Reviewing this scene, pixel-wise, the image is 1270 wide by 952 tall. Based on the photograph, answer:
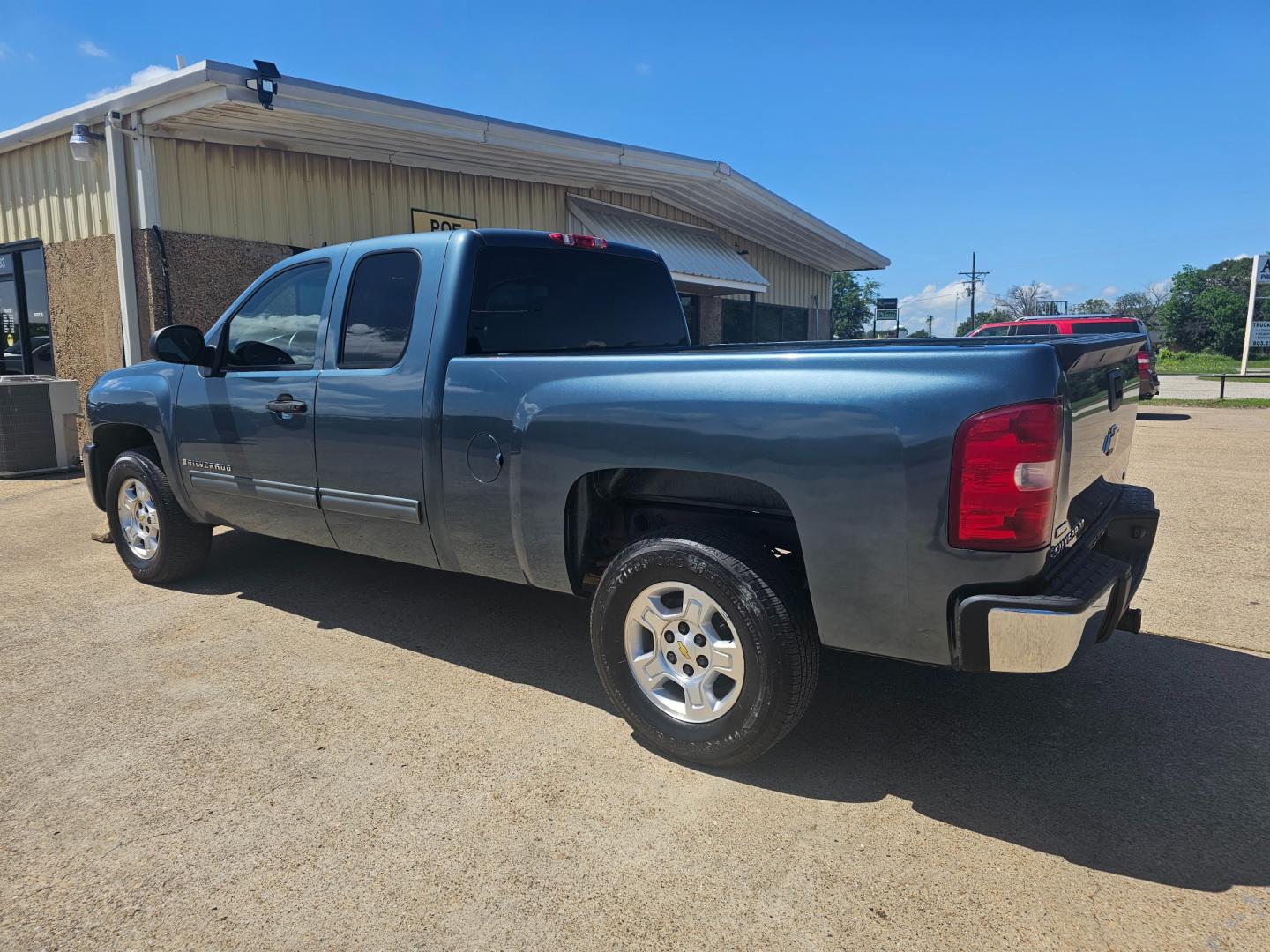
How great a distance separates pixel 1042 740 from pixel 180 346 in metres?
Answer: 4.49

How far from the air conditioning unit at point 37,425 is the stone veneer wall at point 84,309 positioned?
0.18 metres

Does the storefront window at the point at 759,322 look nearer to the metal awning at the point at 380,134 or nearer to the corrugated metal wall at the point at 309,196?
the metal awning at the point at 380,134

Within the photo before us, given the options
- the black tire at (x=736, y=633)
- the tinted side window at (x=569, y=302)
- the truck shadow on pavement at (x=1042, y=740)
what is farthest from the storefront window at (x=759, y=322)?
the black tire at (x=736, y=633)

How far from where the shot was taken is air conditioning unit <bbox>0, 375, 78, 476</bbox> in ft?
30.8

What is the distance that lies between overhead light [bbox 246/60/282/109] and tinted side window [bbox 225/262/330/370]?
170 inches

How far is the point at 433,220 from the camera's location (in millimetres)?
11523

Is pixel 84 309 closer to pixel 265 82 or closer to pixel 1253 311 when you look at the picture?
pixel 265 82

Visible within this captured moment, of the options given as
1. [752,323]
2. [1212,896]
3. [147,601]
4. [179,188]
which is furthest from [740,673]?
[752,323]

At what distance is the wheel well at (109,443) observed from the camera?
5.58 m

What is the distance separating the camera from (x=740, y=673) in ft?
9.61

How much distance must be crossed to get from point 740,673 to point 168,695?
8.28 feet

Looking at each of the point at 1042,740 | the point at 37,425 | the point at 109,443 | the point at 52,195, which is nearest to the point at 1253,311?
the point at 1042,740

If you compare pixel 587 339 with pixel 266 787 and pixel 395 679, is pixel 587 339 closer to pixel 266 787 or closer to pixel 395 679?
pixel 395 679

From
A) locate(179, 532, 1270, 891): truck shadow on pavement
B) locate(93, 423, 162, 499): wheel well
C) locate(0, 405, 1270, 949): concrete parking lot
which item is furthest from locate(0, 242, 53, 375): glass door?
locate(179, 532, 1270, 891): truck shadow on pavement
